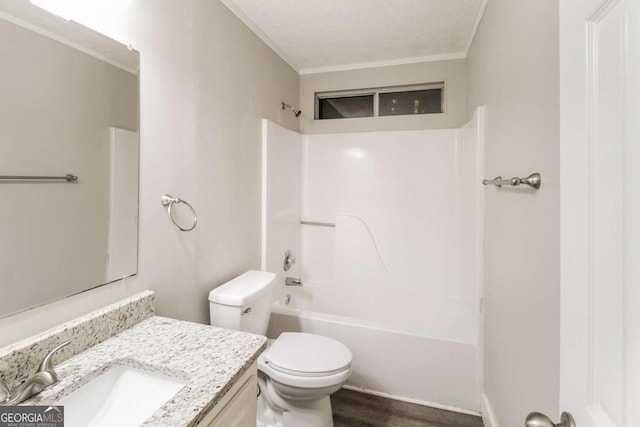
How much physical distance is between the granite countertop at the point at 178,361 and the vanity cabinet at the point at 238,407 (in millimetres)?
42

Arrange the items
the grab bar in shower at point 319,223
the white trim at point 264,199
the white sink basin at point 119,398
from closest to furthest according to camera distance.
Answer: the white sink basin at point 119,398, the white trim at point 264,199, the grab bar in shower at point 319,223

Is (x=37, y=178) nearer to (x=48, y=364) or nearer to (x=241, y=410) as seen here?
(x=48, y=364)

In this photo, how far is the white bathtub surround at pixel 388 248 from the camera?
1.98 meters

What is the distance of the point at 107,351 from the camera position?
3.22 feet

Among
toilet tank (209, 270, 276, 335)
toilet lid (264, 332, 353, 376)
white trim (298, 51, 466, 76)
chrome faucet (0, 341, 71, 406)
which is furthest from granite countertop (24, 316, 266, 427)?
white trim (298, 51, 466, 76)

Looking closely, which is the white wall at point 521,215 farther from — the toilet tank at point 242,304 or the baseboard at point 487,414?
the toilet tank at point 242,304

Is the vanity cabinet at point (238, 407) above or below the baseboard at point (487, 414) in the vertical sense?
above

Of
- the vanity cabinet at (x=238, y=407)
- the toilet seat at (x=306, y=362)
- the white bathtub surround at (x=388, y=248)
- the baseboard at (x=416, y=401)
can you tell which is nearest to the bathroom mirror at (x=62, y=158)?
the vanity cabinet at (x=238, y=407)

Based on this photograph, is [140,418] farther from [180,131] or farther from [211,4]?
[211,4]

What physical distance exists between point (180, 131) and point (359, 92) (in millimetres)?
1859

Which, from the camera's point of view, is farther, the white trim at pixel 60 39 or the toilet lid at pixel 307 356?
the toilet lid at pixel 307 356

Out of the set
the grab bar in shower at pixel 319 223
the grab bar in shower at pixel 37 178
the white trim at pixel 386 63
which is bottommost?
the grab bar in shower at pixel 319 223
